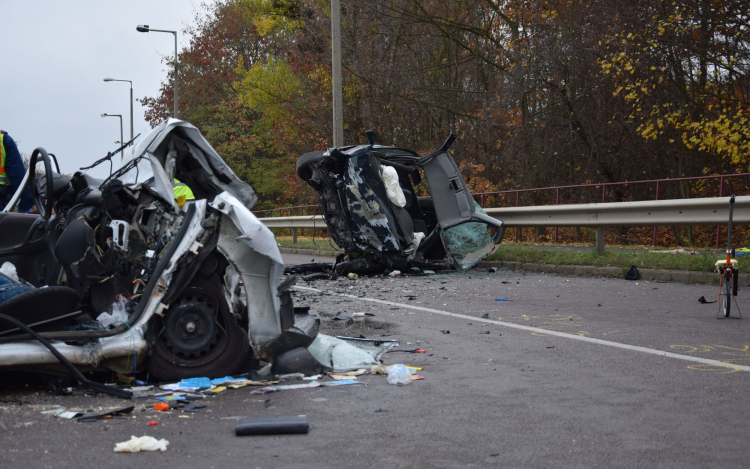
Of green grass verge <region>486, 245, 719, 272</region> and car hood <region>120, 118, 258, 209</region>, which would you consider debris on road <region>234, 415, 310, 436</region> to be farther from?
green grass verge <region>486, 245, 719, 272</region>

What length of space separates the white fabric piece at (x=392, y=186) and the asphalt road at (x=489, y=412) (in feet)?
16.8

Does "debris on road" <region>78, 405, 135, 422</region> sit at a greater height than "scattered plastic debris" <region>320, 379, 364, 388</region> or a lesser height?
greater

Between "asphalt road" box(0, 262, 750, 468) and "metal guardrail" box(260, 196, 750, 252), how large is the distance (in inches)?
176

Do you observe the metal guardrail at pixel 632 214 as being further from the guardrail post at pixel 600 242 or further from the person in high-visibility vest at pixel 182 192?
the person in high-visibility vest at pixel 182 192

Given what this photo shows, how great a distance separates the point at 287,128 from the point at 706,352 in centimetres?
2866

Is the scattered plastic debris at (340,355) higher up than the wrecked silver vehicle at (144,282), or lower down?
lower down

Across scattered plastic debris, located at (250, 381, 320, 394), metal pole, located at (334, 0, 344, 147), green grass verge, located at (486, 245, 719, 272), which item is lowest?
scattered plastic debris, located at (250, 381, 320, 394)

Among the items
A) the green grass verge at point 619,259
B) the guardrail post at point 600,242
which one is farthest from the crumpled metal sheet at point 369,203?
the guardrail post at point 600,242

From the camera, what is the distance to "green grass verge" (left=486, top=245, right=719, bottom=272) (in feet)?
34.5

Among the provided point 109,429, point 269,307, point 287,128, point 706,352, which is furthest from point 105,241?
point 287,128

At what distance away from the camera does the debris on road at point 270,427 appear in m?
3.52

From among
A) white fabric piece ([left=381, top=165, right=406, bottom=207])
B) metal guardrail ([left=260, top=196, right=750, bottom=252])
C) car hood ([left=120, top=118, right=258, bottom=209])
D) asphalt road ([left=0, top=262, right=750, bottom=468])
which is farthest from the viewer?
white fabric piece ([left=381, top=165, right=406, bottom=207])

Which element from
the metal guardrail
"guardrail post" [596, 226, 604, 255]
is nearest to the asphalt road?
the metal guardrail

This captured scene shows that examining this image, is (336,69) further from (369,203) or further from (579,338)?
(579,338)
